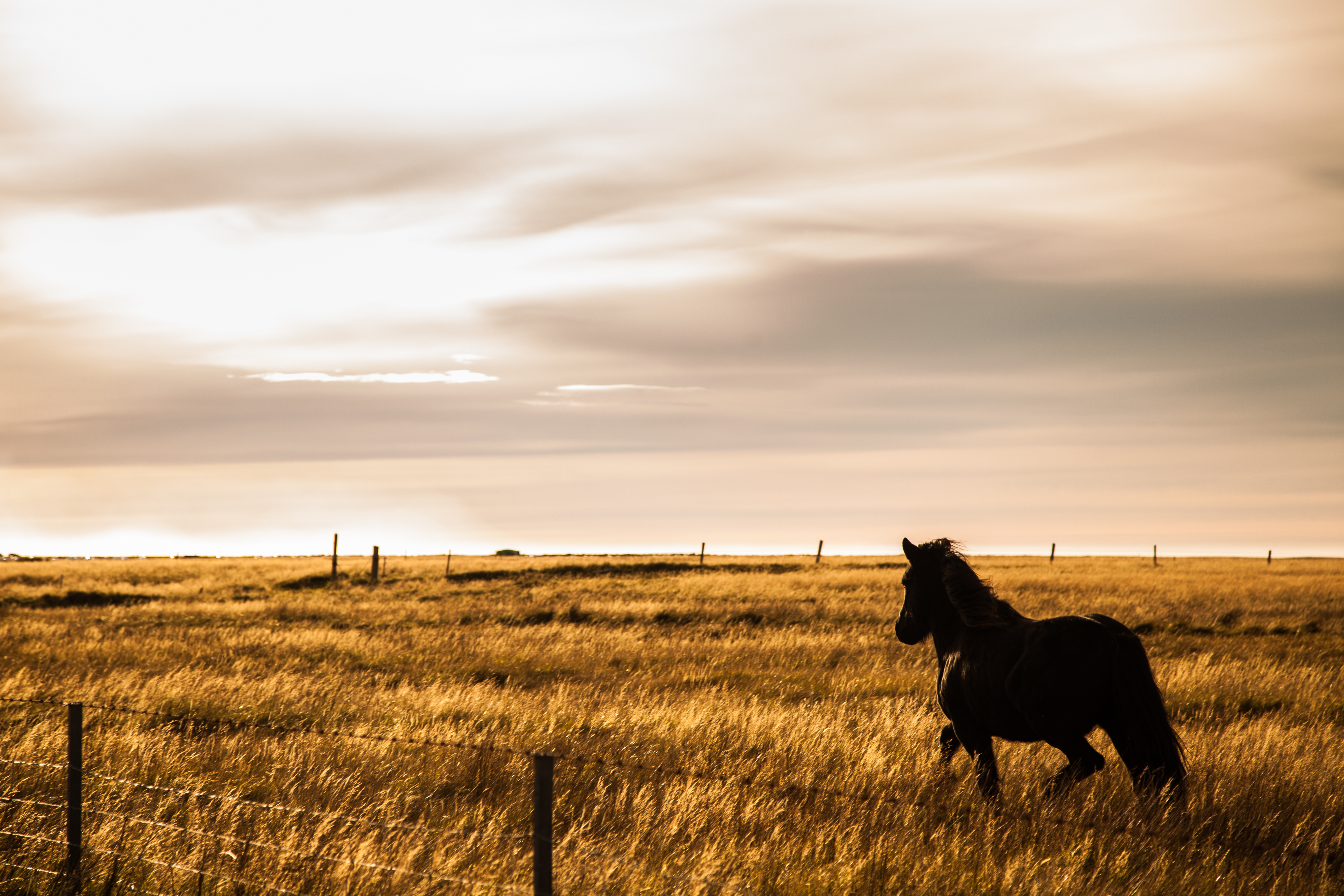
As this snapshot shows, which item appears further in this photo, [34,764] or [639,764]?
[639,764]

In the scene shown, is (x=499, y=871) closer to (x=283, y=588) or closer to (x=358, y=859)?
(x=358, y=859)

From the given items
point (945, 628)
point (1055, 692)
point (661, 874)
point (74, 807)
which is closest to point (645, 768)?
point (661, 874)

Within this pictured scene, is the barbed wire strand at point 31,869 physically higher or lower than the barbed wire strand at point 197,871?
lower

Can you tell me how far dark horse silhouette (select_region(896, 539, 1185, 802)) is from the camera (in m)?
7.12

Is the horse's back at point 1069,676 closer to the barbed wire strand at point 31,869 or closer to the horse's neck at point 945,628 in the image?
the horse's neck at point 945,628

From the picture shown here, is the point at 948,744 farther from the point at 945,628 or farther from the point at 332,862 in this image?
the point at 332,862

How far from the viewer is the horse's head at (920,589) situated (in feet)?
28.6

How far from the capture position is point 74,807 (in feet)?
21.4

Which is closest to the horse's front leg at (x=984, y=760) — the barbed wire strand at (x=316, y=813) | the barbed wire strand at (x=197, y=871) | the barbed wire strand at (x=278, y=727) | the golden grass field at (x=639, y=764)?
the golden grass field at (x=639, y=764)

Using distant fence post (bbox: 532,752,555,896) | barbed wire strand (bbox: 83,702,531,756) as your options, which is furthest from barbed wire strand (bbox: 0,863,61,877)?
distant fence post (bbox: 532,752,555,896)

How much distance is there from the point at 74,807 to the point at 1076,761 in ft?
24.2

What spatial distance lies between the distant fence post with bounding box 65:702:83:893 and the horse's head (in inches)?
263

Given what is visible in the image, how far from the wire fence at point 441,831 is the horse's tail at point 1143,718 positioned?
0.40 metres

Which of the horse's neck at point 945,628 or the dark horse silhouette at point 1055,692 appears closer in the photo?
the dark horse silhouette at point 1055,692
